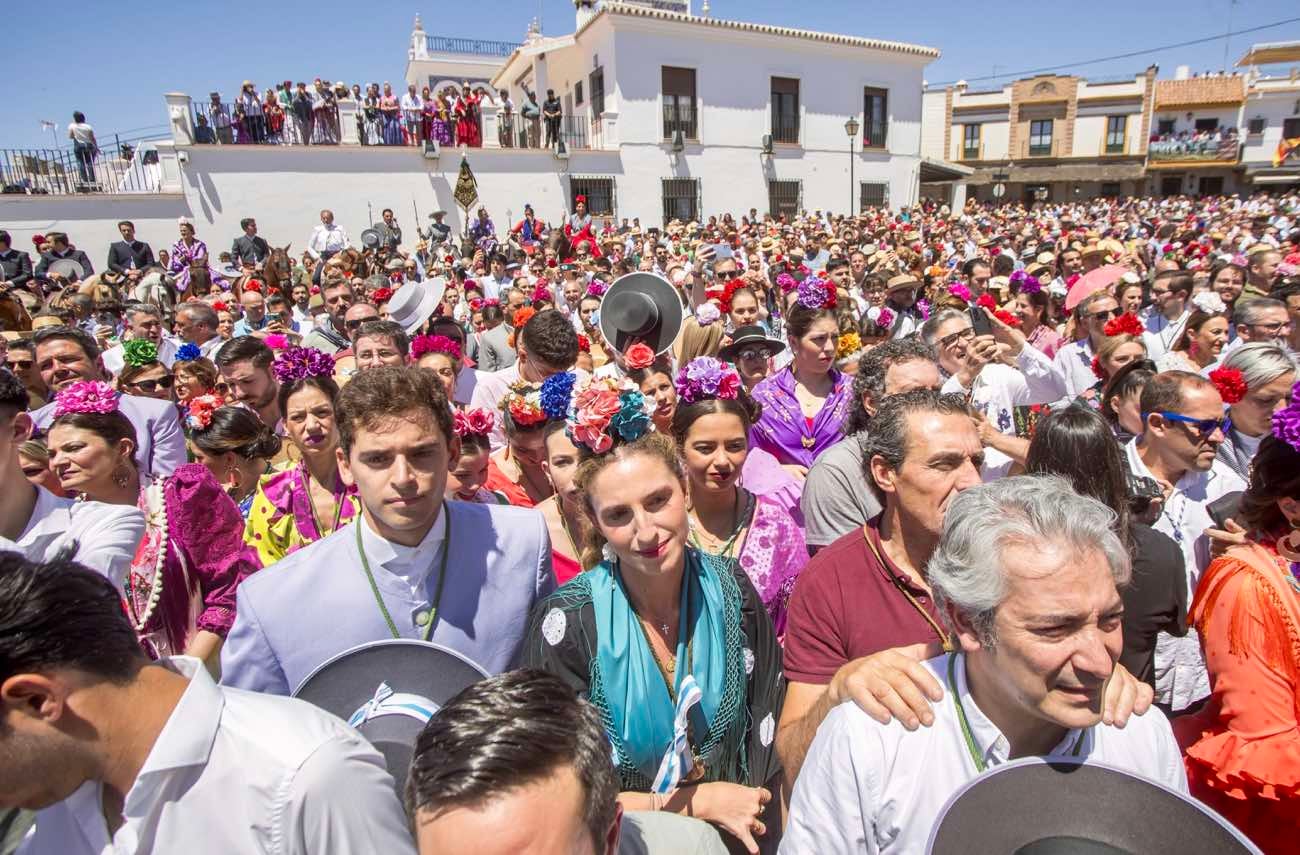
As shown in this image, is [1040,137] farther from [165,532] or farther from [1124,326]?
[165,532]

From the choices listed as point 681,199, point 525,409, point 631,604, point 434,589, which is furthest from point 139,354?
point 681,199

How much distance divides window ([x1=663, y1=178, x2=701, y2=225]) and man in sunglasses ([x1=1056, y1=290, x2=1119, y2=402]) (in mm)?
20772

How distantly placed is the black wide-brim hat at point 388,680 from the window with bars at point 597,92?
26208mm

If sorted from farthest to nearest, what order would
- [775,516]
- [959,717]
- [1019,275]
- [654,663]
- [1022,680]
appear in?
[1019,275], [775,516], [654,663], [959,717], [1022,680]

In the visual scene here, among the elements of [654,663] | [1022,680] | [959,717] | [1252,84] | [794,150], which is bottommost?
[654,663]

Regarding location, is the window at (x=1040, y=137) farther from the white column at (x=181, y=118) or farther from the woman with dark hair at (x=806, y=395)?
the woman with dark hair at (x=806, y=395)

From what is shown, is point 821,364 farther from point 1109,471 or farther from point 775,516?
point 1109,471

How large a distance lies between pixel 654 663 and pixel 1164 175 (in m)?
60.5

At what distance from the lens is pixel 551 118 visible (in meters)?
22.8

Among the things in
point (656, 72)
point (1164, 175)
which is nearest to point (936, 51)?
point (656, 72)

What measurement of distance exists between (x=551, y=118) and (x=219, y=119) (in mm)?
9195

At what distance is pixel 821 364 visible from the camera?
178 inches

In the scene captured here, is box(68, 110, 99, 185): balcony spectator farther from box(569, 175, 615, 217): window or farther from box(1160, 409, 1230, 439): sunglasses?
box(1160, 409, 1230, 439): sunglasses

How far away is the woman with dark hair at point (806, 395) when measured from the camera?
Result: 171 inches
